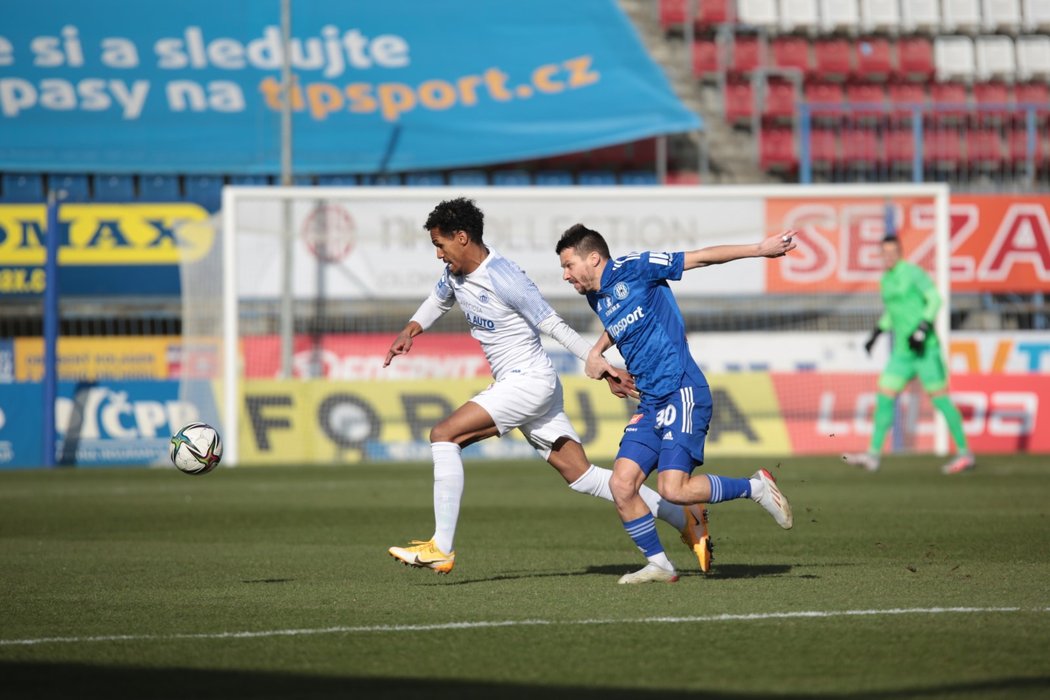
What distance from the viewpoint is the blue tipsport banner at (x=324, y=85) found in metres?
23.4

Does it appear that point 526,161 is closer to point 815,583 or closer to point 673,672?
point 815,583

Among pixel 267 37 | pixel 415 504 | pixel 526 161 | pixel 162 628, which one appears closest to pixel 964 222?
pixel 526 161

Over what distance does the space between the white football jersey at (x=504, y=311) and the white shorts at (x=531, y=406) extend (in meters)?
0.11

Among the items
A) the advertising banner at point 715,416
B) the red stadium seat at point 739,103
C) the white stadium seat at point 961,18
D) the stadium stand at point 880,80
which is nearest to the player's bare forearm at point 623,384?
the advertising banner at point 715,416

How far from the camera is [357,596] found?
7367 mm

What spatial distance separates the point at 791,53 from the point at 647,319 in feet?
65.4

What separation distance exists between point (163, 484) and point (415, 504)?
3.81 meters

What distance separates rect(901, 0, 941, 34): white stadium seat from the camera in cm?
2748

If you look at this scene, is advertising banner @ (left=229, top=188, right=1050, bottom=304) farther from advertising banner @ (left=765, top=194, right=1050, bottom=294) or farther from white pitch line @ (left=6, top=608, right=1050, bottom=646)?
white pitch line @ (left=6, top=608, right=1050, bottom=646)

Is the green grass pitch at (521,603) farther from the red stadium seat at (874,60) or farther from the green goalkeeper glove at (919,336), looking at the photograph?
the red stadium seat at (874,60)

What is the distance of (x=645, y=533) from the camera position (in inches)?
299

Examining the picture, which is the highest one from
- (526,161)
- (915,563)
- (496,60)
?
(496,60)

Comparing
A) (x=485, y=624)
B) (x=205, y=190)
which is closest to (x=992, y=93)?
(x=205, y=190)

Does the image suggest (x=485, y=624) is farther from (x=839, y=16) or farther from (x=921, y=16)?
(x=921, y=16)
